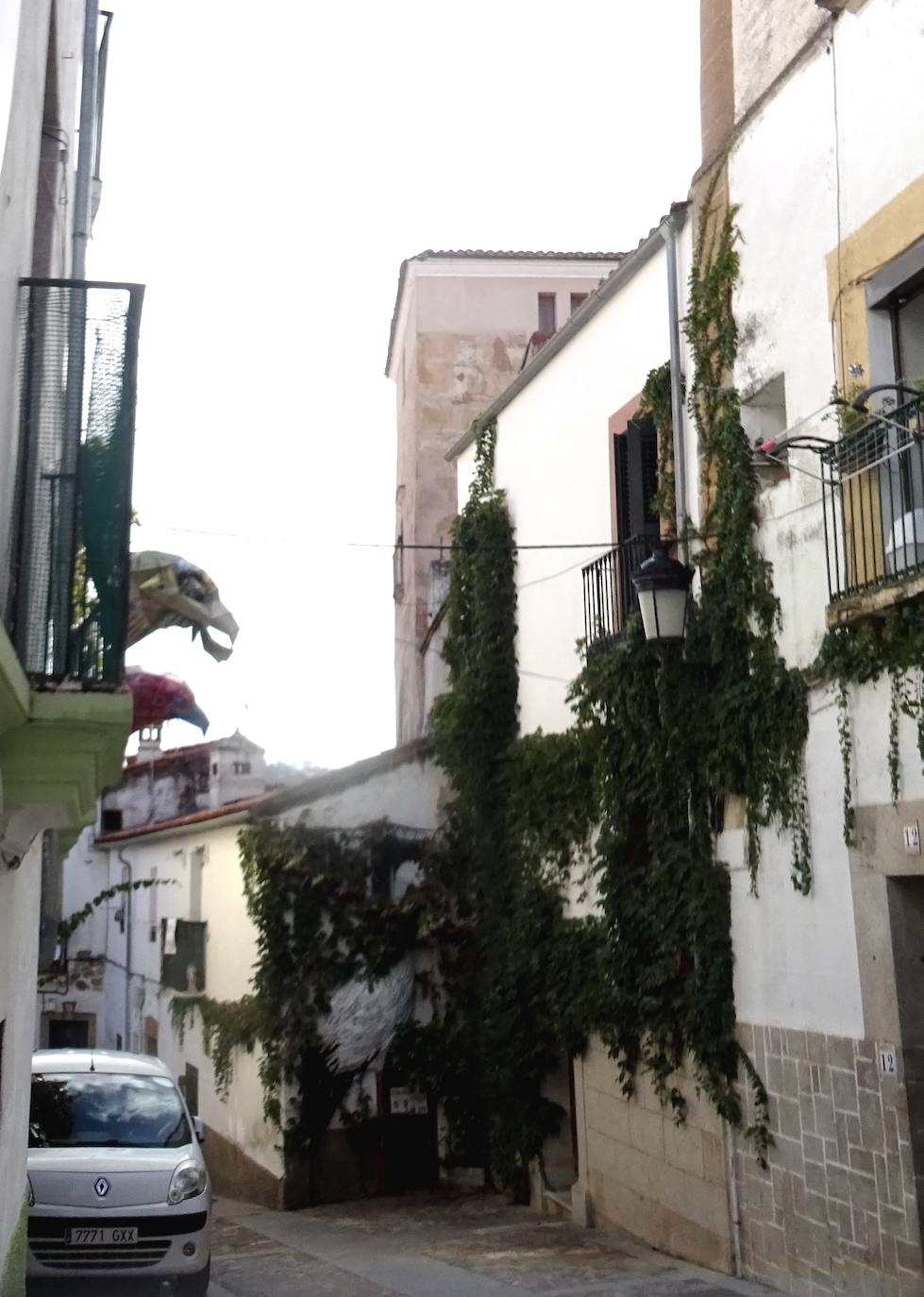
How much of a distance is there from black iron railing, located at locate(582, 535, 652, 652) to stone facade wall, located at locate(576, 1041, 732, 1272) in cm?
362

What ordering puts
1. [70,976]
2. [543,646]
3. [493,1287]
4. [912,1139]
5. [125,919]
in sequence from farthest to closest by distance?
[70,976] → [125,919] → [543,646] → [493,1287] → [912,1139]

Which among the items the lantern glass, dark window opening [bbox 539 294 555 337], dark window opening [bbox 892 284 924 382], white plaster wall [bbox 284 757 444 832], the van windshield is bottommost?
the van windshield

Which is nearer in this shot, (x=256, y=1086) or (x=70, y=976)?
(x=256, y=1086)

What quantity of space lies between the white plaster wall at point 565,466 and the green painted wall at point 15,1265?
6.90 metres

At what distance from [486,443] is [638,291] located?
4.15 m

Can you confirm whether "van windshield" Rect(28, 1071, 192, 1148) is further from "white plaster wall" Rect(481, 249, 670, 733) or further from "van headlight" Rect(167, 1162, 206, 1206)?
"white plaster wall" Rect(481, 249, 670, 733)

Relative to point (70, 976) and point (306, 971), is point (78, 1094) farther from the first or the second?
point (70, 976)

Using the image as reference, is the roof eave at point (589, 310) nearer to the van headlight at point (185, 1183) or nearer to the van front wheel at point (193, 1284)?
the van headlight at point (185, 1183)

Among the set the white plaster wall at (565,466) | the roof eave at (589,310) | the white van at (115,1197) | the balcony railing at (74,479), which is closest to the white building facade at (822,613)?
the roof eave at (589,310)

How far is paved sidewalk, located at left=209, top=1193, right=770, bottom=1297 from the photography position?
386 inches

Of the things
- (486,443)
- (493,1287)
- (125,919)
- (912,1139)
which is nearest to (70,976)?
Result: (125,919)

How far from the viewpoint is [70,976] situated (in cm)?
→ 3102

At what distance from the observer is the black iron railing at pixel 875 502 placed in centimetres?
791

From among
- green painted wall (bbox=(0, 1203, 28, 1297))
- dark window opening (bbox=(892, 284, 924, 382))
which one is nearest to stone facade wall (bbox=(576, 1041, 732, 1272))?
green painted wall (bbox=(0, 1203, 28, 1297))
